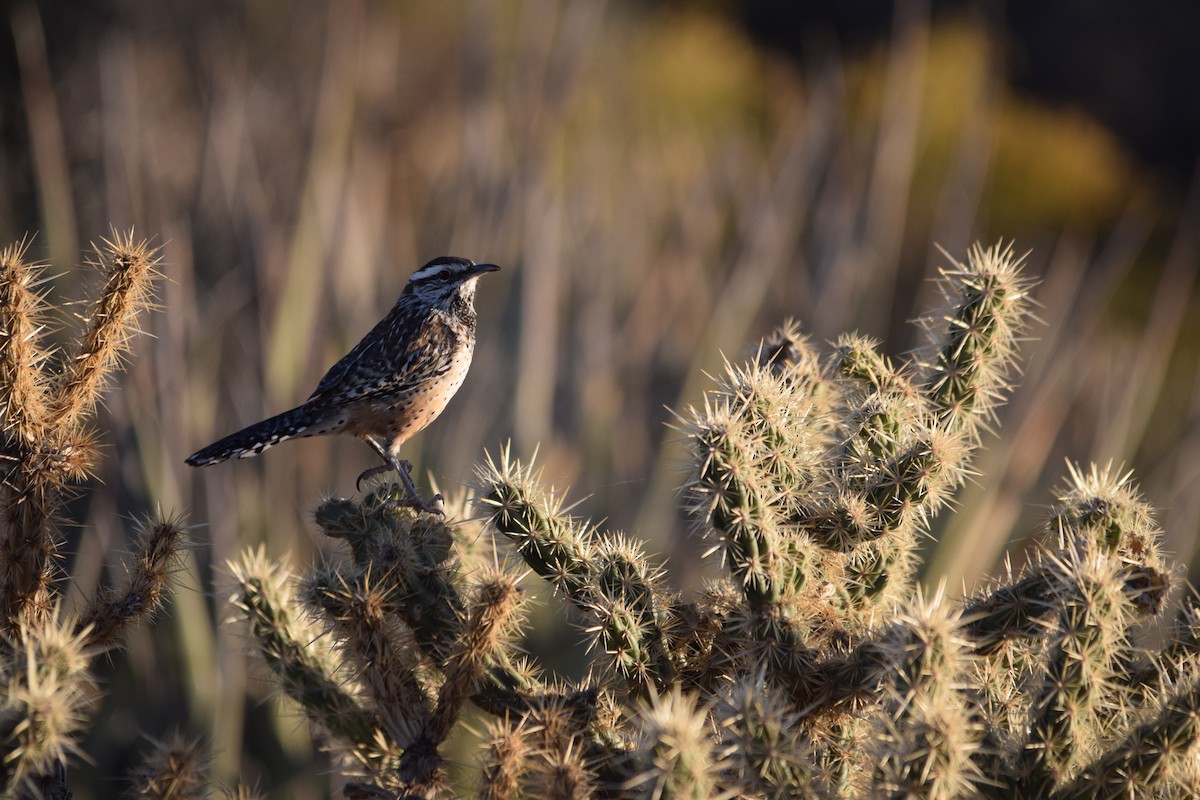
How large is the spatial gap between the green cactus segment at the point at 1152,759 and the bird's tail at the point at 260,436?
196cm

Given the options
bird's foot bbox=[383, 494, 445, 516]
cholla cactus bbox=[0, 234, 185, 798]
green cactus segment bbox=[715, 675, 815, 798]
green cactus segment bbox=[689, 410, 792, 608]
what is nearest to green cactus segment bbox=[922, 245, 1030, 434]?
green cactus segment bbox=[689, 410, 792, 608]

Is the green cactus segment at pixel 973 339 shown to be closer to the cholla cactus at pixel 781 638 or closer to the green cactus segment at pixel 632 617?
the cholla cactus at pixel 781 638

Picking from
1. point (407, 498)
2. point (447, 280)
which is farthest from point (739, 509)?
point (447, 280)

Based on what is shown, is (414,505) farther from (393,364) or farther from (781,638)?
(393,364)

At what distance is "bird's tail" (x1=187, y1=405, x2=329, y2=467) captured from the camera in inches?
108

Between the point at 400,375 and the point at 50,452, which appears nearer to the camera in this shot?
the point at 50,452

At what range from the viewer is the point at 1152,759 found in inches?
68.4

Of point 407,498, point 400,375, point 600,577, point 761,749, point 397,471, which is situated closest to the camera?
point 761,749

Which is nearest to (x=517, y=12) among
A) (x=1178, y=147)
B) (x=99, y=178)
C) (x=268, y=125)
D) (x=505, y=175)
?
(x=268, y=125)

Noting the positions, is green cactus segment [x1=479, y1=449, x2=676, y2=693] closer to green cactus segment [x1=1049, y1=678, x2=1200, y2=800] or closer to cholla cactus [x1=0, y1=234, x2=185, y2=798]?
cholla cactus [x1=0, y1=234, x2=185, y2=798]

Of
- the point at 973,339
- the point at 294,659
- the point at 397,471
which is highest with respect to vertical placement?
the point at 973,339

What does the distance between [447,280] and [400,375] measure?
401 mm

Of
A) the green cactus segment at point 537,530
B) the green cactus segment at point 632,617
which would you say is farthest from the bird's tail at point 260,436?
the green cactus segment at point 632,617

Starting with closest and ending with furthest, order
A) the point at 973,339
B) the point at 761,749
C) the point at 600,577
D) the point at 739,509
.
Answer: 1. the point at 761,749
2. the point at 739,509
3. the point at 600,577
4. the point at 973,339
